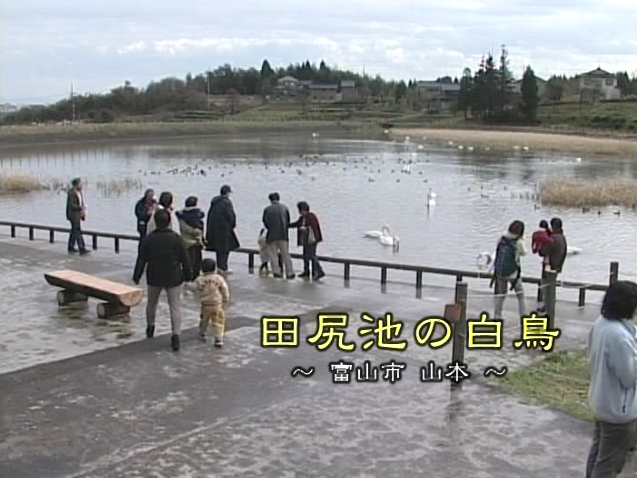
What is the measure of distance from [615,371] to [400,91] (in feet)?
439

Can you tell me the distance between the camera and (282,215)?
12.2 metres

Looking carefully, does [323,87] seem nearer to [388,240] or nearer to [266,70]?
[266,70]

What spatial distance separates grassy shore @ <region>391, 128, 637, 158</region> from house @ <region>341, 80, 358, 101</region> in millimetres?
53037

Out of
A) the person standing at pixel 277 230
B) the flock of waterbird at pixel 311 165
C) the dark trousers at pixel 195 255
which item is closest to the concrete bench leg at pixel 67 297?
the dark trousers at pixel 195 255

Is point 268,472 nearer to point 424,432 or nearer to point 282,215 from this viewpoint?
point 424,432

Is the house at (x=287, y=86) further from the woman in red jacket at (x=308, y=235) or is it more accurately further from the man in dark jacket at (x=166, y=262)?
the man in dark jacket at (x=166, y=262)

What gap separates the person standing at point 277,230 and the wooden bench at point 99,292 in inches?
121

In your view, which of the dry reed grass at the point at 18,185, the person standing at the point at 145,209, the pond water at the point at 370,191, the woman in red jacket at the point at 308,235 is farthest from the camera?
the dry reed grass at the point at 18,185

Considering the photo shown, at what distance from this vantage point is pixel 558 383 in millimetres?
7219

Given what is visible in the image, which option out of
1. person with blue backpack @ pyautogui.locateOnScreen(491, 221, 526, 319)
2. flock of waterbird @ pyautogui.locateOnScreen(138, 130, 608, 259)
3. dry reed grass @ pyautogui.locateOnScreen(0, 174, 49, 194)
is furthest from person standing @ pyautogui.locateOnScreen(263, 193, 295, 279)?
dry reed grass @ pyautogui.locateOnScreen(0, 174, 49, 194)

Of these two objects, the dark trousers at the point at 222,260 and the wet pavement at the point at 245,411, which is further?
the dark trousers at the point at 222,260

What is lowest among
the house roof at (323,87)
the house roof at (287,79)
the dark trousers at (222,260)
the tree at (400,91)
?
the dark trousers at (222,260)

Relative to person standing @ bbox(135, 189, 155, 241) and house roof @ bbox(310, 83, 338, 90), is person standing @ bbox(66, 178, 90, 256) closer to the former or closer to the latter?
person standing @ bbox(135, 189, 155, 241)

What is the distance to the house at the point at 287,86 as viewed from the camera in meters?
145
